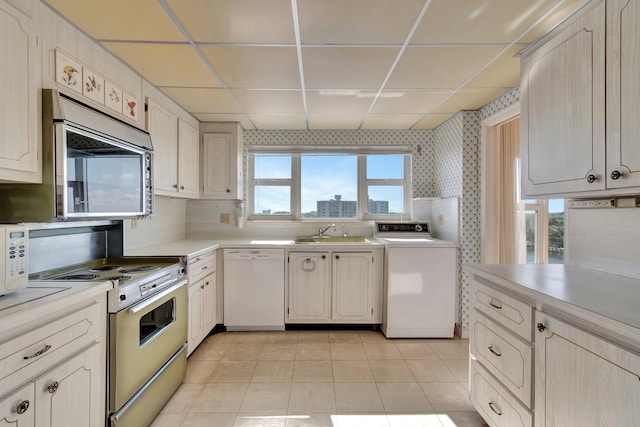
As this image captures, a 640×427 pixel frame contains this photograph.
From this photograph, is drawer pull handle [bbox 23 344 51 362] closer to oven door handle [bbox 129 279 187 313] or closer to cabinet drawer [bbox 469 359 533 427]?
oven door handle [bbox 129 279 187 313]

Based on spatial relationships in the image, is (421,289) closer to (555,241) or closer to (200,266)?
(555,241)

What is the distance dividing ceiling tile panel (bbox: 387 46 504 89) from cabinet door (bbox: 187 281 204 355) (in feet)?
7.43

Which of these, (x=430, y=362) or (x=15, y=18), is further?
(x=430, y=362)

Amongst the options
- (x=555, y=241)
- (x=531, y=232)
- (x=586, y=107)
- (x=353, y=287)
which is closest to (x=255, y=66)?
(x=586, y=107)

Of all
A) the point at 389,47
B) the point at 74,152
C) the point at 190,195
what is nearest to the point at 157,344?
the point at 74,152

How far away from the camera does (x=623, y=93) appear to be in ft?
3.87

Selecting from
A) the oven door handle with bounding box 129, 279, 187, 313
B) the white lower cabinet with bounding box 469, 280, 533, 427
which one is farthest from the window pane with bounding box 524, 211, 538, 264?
the oven door handle with bounding box 129, 279, 187, 313

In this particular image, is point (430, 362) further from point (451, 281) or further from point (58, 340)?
point (58, 340)

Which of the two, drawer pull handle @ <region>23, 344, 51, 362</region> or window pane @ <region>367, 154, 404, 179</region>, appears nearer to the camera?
drawer pull handle @ <region>23, 344, 51, 362</region>

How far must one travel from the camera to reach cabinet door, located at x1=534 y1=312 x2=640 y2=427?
92 centimetres

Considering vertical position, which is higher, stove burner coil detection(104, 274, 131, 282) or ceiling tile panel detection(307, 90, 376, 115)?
ceiling tile panel detection(307, 90, 376, 115)

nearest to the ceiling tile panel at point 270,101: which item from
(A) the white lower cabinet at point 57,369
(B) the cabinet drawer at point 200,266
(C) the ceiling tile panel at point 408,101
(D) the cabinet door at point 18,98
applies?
(C) the ceiling tile panel at point 408,101

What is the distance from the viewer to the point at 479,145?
9.36ft

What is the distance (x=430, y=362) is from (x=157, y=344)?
2.06 m
